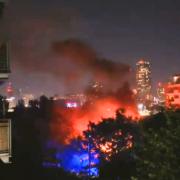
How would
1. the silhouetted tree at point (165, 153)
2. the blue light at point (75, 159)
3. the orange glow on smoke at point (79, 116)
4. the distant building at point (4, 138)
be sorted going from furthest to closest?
the orange glow on smoke at point (79, 116), the blue light at point (75, 159), the distant building at point (4, 138), the silhouetted tree at point (165, 153)

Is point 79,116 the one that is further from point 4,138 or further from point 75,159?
point 4,138

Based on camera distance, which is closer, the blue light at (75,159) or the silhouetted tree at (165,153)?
the silhouetted tree at (165,153)

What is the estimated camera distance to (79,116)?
86.4m

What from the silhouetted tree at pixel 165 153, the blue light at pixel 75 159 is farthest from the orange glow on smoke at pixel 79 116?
the silhouetted tree at pixel 165 153

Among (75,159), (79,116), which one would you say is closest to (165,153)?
(75,159)

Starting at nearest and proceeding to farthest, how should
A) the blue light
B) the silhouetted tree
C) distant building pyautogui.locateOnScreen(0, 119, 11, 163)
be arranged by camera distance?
1. the silhouetted tree
2. distant building pyautogui.locateOnScreen(0, 119, 11, 163)
3. the blue light

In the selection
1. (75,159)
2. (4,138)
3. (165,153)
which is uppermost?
(4,138)

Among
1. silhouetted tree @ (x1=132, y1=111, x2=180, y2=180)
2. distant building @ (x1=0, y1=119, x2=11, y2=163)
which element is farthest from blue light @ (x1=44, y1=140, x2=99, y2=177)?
silhouetted tree @ (x1=132, y1=111, x2=180, y2=180)

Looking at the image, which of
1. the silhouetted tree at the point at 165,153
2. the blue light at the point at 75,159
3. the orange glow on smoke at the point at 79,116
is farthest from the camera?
the orange glow on smoke at the point at 79,116

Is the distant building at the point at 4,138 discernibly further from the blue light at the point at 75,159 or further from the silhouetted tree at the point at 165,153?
the blue light at the point at 75,159

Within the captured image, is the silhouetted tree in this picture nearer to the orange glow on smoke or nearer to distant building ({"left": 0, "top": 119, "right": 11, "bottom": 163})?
distant building ({"left": 0, "top": 119, "right": 11, "bottom": 163})

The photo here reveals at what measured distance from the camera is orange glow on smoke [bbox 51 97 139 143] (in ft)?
223

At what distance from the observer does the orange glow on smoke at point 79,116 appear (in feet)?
223

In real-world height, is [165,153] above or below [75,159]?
above
